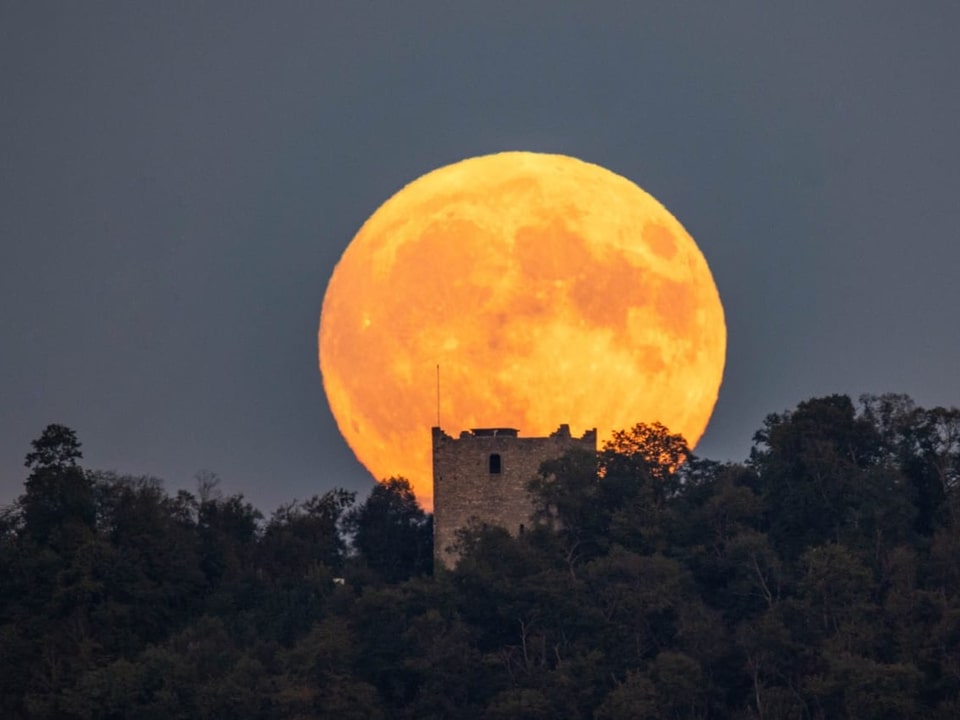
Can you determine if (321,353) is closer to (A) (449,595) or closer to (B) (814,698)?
(A) (449,595)

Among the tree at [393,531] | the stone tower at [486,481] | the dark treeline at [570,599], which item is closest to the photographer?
the dark treeline at [570,599]

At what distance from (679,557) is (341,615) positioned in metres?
10.4

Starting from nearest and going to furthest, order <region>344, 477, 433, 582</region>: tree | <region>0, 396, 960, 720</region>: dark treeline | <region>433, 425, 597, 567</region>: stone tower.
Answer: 1. <region>0, 396, 960, 720</region>: dark treeline
2. <region>433, 425, 597, 567</region>: stone tower
3. <region>344, 477, 433, 582</region>: tree

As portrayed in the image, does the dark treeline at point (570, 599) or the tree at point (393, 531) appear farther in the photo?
the tree at point (393, 531)

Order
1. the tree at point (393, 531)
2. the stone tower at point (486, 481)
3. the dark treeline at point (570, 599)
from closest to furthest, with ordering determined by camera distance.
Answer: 1. the dark treeline at point (570, 599)
2. the stone tower at point (486, 481)
3. the tree at point (393, 531)

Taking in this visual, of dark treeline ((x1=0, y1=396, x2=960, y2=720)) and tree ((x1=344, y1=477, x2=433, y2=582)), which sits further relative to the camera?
tree ((x1=344, y1=477, x2=433, y2=582))

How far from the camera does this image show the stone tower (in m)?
122

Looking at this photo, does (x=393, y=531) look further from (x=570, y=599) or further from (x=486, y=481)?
(x=570, y=599)

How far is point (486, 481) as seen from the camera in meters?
122

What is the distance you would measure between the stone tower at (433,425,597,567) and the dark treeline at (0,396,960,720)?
0.82 meters

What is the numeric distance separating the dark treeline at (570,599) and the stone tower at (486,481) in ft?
2.70

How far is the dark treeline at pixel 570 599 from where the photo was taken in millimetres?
113875

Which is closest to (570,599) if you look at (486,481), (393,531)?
(486,481)

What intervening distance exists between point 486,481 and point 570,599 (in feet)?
22.1
